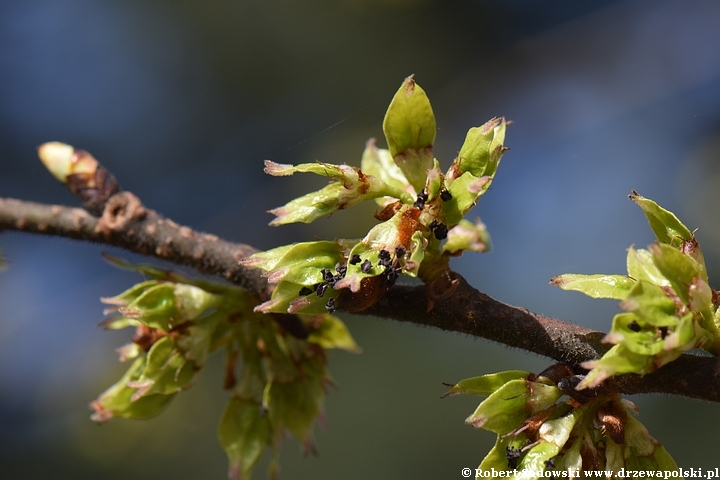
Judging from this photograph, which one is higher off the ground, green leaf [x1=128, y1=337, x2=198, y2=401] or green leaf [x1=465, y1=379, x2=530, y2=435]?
green leaf [x1=128, y1=337, x2=198, y2=401]

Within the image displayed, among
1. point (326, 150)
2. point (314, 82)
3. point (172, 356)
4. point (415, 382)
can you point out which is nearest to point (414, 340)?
point (415, 382)

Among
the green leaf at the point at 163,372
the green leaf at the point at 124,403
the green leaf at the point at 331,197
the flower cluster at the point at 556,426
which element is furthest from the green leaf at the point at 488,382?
the green leaf at the point at 124,403

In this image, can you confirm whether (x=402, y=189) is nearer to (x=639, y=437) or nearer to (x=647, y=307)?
(x=647, y=307)

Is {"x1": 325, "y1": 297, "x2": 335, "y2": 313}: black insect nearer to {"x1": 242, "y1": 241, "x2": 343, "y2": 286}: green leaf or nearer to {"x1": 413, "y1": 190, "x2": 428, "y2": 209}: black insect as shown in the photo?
{"x1": 242, "y1": 241, "x2": 343, "y2": 286}: green leaf

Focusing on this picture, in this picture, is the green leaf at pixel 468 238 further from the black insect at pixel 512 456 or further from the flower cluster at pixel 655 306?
the black insect at pixel 512 456

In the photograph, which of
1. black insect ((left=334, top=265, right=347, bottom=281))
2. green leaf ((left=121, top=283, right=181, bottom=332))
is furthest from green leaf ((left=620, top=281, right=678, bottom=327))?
green leaf ((left=121, top=283, right=181, bottom=332))
